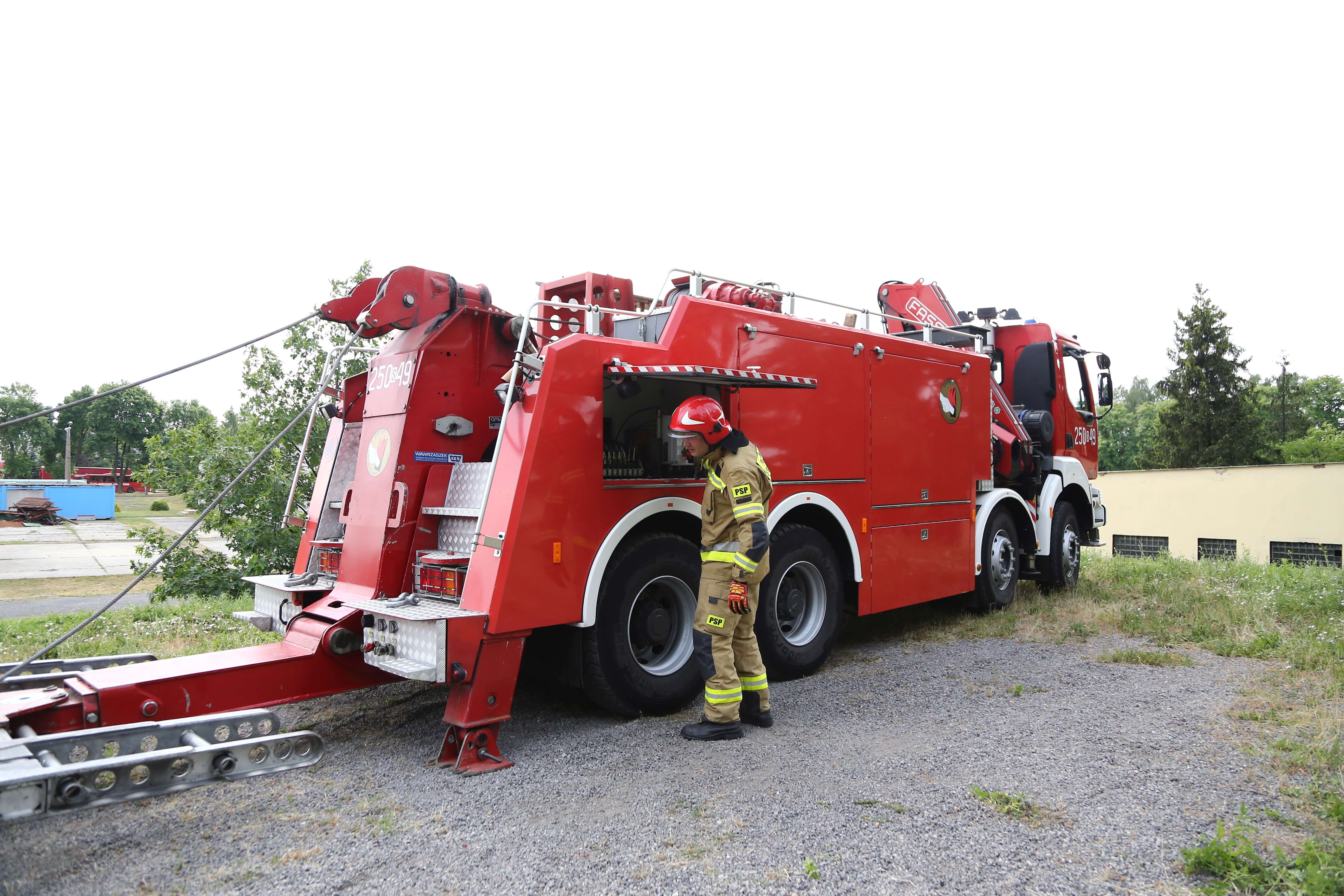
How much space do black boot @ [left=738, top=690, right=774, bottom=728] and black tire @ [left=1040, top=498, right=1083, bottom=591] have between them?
5.73 metres

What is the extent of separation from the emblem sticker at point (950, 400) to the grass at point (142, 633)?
602 centimetres

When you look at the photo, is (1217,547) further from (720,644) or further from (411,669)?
(411,669)

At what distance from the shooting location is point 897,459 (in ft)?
23.7

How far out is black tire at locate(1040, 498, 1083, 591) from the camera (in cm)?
970

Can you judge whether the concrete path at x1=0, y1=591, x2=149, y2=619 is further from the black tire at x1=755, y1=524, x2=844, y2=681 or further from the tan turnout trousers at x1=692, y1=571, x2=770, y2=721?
the tan turnout trousers at x1=692, y1=571, x2=770, y2=721

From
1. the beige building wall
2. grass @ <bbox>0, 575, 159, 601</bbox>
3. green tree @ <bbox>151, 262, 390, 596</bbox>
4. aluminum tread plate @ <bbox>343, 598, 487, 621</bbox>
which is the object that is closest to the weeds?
aluminum tread plate @ <bbox>343, 598, 487, 621</bbox>

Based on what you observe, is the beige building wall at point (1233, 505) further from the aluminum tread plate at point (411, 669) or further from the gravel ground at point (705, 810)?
the aluminum tread plate at point (411, 669)

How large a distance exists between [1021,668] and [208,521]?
9.41m

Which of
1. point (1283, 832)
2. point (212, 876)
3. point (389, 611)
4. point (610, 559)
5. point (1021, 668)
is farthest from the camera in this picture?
point (1021, 668)

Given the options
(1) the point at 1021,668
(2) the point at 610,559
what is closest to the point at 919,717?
(1) the point at 1021,668

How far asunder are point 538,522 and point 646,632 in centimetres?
117

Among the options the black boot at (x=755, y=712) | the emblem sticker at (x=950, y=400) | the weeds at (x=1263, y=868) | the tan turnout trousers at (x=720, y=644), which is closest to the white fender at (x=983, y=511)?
the emblem sticker at (x=950, y=400)

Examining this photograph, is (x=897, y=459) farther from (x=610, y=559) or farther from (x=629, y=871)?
(x=629, y=871)

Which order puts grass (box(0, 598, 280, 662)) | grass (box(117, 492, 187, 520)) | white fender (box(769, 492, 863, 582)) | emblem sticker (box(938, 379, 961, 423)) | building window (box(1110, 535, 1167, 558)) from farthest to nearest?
grass (box(117, 492, 187, 520))
building window (box(1110, 535, 1167, 558))
emblem sticker (box(938, 379, 961, 423))
grass (box(0, 598, 280, 662))
white fender (box(769, 492, 863, 582))
